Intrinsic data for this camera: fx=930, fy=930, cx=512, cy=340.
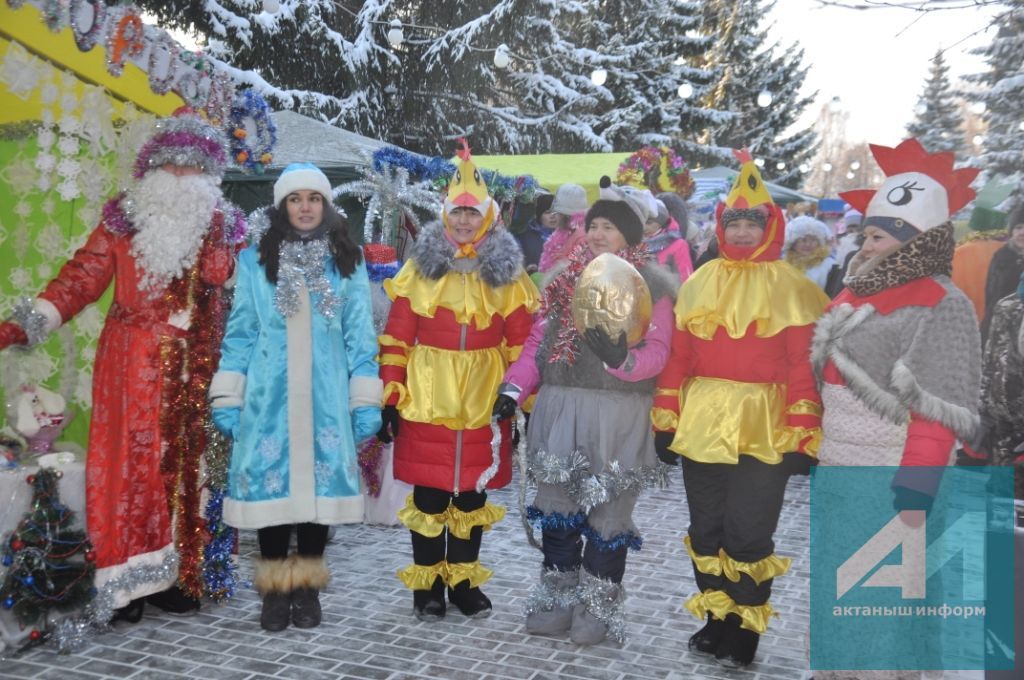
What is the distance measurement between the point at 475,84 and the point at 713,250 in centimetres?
1100

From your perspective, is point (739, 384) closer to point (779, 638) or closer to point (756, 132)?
point (779, 638)

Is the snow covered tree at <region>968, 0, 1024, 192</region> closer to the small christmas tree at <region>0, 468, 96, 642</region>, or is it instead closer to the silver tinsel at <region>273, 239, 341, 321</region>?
the silver tinsel at <region>273, 239, 341, 321</region>

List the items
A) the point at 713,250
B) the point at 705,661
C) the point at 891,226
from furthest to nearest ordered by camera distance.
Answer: the point at 713,250, the point at 705,661, the point at 891,226

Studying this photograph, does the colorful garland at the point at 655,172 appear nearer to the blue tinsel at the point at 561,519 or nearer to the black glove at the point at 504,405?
the black glove at the point at 504,405

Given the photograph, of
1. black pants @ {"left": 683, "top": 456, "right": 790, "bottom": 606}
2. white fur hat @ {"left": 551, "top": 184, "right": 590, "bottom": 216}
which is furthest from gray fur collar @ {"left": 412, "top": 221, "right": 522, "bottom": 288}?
white fur hat @ {"left": 551, "top": 184, "right": 590, "bottom": 216}

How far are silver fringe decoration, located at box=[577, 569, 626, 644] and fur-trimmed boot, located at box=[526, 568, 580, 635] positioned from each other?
0.10 metres

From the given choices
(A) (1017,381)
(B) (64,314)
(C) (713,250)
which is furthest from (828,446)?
(C) (713,250)

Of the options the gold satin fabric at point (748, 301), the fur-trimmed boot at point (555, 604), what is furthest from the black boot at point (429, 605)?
the gold satin fabric at point (748, 301)

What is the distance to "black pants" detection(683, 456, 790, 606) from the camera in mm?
4070

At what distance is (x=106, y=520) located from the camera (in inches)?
173

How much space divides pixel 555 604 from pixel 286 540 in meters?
1.37

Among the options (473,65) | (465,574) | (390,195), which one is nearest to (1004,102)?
(473,65)

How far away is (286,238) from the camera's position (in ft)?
14.9

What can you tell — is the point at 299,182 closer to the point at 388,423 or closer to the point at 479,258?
the point at 479,258
